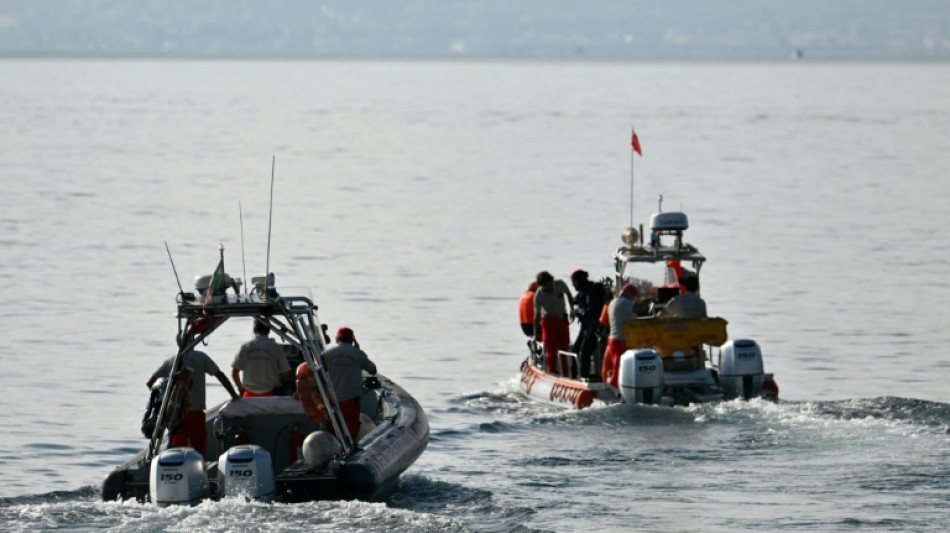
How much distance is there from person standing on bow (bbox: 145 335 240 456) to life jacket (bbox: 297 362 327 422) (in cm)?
61

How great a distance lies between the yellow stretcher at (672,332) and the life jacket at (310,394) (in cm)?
579

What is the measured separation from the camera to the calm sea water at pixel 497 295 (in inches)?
677

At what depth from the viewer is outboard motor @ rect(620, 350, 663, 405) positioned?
20.7m

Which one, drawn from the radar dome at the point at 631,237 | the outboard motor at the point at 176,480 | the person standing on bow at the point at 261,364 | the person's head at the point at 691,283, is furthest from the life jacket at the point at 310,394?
the radar dome at the point at 631,237

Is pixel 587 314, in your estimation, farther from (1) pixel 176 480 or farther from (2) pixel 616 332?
(1) pixel 176 480

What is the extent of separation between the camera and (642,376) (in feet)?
68.0

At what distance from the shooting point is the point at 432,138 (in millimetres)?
87250

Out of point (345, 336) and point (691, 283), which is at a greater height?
point (691, 283)

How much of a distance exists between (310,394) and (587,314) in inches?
258

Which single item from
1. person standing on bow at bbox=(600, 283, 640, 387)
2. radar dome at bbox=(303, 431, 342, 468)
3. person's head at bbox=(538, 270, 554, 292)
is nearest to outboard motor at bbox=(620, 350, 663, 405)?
person standing on bow at bbox=(600, 283, 640, 387)

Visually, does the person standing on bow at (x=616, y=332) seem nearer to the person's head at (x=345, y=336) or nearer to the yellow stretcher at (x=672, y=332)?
the yellow stretcher at (x=672, y=332)

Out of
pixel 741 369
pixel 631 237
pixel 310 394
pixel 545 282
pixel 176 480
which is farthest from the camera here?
pixel 631 237

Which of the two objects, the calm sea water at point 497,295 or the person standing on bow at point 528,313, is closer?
the calm sea water at point 497,295

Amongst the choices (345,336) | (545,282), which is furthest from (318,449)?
(545,282)
